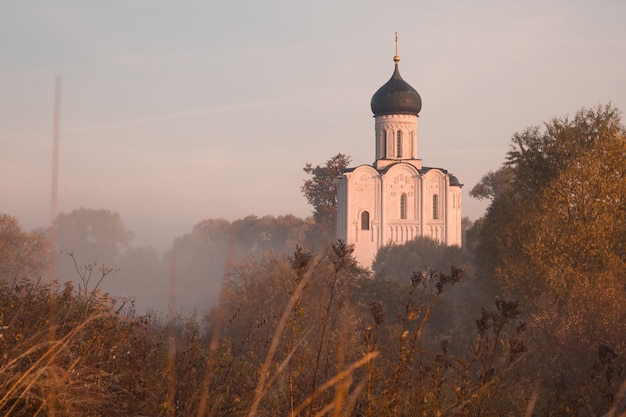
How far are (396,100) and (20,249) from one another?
79.9ft

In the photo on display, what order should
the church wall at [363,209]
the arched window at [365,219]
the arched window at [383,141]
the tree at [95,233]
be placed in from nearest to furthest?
the church wall at [363,209] < the arched window at [365,219] < the arched window at [383,141] < the tree at [95,233]

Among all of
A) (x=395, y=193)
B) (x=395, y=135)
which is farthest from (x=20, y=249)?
(x=395, y=135)

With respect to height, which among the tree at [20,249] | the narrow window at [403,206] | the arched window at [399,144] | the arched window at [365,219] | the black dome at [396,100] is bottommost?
the tree at [20,249]

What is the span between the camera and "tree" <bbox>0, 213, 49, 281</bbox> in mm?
41906

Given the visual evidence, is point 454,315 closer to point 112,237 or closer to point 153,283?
point 153,283

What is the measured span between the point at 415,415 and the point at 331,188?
52.8 meters

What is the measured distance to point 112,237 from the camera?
340 feet

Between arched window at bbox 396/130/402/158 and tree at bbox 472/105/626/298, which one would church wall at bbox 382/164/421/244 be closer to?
arched window at bbox 396/130/402/158

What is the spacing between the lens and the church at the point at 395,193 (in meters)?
52.2

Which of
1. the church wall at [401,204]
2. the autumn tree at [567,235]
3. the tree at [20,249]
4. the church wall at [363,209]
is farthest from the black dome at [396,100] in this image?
the autumn tree at [567,235]

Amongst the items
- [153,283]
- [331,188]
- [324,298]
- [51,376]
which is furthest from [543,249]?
[153,283]

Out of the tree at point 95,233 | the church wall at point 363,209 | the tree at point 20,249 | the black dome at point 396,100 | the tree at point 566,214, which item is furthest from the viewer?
the tree at point 95,233

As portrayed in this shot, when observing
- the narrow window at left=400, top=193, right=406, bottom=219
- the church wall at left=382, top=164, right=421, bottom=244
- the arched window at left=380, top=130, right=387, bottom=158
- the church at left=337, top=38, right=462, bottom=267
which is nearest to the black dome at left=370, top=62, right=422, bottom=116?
the church at left=337, top=38, right=462, bottom=267

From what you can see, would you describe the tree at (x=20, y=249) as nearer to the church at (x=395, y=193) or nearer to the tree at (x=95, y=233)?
the church at (x=395, y=193)
